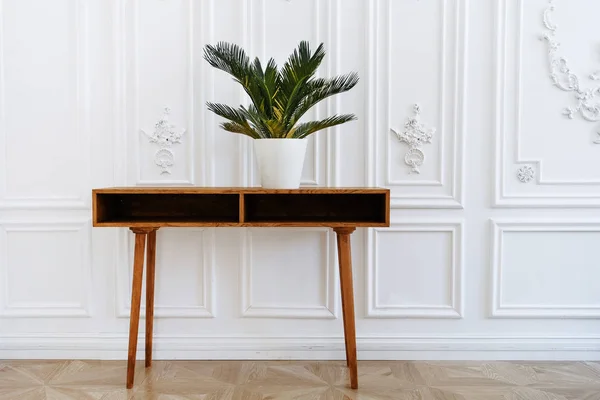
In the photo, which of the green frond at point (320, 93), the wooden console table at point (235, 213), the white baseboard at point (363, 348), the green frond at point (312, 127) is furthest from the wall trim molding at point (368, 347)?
the green frond at point (320, 93)

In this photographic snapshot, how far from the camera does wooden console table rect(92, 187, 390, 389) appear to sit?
2.30m

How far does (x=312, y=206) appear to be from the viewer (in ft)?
8.25

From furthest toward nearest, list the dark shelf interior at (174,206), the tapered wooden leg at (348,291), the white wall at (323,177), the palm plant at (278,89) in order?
the white wall at (323,177) → the dark shelf interior at (174,206) → the tapered wooden leg at (348,291) → the palm plant at (278,89)

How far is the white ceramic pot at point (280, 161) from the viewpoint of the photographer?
2.33 meters

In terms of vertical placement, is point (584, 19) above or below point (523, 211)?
above

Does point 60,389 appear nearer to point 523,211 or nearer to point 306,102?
point 306,102

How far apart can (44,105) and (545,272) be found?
2.89 meters

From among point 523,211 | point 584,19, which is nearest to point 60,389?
point 523,211

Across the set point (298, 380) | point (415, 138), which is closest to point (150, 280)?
point (298, 380)

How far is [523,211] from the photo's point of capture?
2750mm

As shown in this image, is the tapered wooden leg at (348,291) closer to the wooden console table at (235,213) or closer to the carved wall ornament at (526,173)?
the wooden console table at (235,213)

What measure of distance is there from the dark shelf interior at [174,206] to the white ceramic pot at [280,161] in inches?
9.0

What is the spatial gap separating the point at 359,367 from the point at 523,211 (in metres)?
1.22

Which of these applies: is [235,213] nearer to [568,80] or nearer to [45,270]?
[45,270]
